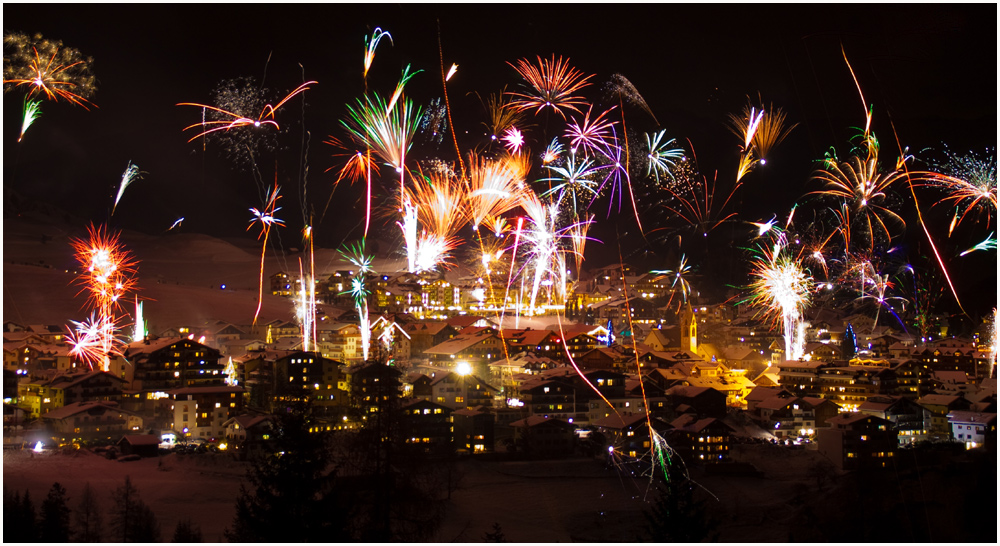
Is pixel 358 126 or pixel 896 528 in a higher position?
pixel 358 126

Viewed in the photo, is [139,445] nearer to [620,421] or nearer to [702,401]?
[620,421]

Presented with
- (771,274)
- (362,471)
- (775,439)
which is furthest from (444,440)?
(771,274)

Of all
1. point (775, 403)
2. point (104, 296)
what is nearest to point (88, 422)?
point (104, 296)

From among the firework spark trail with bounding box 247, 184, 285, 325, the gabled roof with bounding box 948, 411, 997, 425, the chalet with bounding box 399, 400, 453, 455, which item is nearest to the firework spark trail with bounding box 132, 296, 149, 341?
the firework spark trail with bounding box 247, 184, 285, 325

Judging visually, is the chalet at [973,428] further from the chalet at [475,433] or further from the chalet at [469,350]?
the chalet at [469,350]

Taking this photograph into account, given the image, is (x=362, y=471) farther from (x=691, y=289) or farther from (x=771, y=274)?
(x=691, y=289)

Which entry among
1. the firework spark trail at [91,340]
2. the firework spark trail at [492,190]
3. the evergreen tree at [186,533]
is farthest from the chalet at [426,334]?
the evergreen tree at [186,533]
